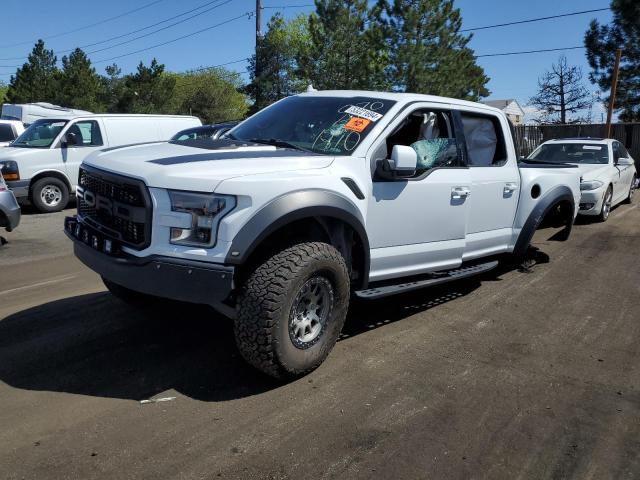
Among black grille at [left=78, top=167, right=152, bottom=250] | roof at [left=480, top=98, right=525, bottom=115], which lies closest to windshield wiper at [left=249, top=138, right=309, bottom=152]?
black grille at [left=78, top=167, right=152, bottom=250]

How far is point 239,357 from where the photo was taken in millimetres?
4035

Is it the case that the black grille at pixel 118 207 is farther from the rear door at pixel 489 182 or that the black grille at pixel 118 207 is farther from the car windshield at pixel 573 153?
the car windshield at pixel 573 153

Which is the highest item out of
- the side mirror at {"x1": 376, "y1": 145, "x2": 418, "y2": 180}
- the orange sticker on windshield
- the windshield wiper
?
the orange sticker on windshield

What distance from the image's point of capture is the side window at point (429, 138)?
4586 mm

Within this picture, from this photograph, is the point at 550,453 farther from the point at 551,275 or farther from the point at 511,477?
the point at 551,275

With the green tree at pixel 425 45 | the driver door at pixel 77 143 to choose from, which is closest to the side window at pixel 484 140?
the driver door at pixel 77 143

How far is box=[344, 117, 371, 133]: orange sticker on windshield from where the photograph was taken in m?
4.27

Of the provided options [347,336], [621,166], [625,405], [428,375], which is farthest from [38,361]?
[621,166]

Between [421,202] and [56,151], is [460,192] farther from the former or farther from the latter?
[56,151]

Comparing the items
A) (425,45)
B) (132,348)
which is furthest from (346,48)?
(132,348)

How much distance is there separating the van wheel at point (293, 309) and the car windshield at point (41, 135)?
33.4ft

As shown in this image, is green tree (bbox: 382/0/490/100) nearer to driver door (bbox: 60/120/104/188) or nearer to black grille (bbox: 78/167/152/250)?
driver door (bbox: 60/120/104/188)

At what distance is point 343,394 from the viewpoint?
355 centimetres

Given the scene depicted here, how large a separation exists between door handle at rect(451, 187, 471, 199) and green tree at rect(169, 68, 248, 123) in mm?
41256
